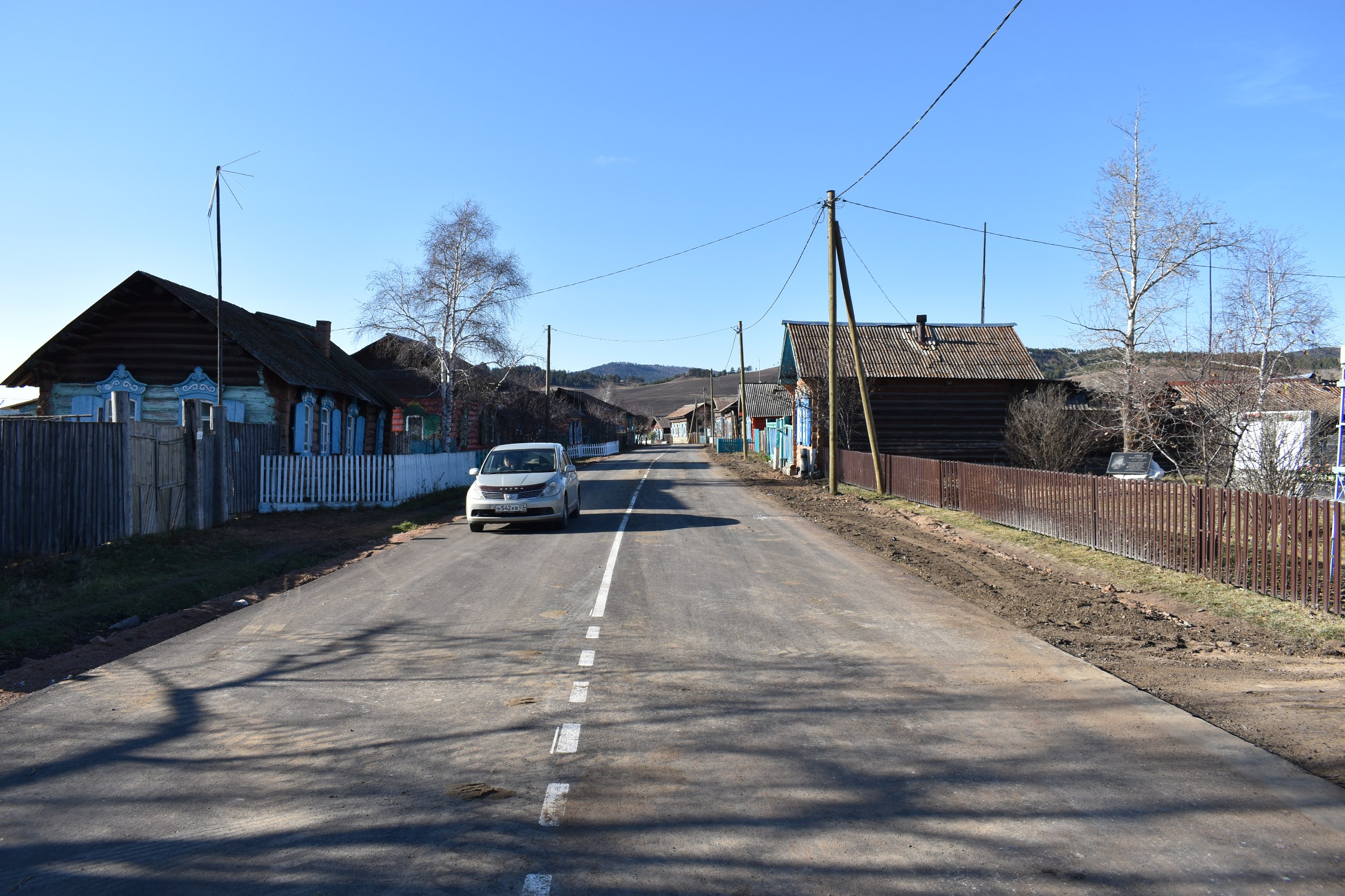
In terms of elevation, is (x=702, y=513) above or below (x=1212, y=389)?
below

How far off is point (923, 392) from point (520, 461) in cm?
2384

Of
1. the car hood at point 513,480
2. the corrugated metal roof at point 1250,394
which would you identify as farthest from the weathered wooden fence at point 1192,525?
the car hood at point 513,480

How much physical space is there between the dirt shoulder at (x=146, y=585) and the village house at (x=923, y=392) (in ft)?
71.8

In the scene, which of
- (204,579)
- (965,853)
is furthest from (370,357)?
(965,853)

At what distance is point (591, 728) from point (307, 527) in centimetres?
1440

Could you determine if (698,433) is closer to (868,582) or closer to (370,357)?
(370,357)

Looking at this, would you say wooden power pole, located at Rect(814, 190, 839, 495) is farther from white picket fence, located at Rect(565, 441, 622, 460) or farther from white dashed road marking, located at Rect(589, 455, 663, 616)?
white picket fence, located at Rect(565, 441, 622, 460)

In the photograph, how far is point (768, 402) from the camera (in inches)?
2778

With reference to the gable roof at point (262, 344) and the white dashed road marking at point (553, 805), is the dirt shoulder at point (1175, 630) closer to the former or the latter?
the white dashed road marking at point (553, 805)

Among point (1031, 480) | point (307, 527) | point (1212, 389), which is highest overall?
point (1212, 389)

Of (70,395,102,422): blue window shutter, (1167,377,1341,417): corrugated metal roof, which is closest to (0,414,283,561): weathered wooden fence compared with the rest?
(70,395,102,422): blue window shutter

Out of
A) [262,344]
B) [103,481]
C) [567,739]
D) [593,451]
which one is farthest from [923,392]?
[593,451]

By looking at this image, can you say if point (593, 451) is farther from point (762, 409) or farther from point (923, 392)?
point (923, 392)

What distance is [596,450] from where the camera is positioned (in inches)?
3061
